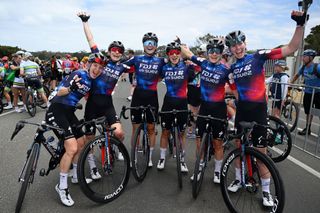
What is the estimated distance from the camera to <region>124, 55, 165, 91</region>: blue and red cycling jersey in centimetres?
438

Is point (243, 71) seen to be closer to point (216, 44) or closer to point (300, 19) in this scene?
point (216, 44)

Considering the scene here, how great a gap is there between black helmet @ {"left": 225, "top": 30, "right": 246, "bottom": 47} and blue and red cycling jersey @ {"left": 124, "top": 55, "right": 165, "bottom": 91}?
4.20ft

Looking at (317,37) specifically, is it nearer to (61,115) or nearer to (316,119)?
(316,119)

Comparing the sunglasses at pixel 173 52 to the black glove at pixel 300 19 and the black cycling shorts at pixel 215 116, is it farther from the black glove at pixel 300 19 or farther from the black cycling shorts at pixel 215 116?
the black glove at pixel 300 19

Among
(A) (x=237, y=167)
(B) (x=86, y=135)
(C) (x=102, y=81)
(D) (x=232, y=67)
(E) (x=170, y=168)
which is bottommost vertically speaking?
(E) (x=170, y=168)

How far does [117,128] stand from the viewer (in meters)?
3.95

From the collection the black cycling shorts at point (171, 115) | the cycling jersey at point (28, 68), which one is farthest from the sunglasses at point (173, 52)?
the cycling jersey at point (28, 68)

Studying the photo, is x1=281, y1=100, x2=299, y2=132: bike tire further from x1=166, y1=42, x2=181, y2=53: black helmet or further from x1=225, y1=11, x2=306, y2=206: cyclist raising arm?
x1=166, y1=42, x2=181, y2=53: black helmet

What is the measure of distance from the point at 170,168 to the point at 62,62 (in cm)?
1279

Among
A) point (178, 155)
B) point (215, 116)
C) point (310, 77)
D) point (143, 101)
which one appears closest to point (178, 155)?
point (178, 155)

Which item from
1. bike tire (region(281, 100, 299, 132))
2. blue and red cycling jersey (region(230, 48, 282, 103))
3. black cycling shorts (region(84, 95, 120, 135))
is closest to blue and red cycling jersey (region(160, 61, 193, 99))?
blue and red cycling jersey (region(230, 48, 282, 103))

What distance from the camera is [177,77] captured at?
4168 millimetres

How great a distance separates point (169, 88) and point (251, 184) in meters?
1.91

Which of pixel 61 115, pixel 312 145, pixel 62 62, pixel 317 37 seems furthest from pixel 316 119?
pixel 317 37
